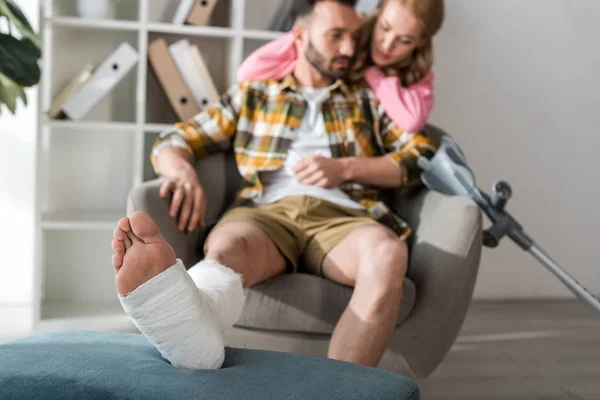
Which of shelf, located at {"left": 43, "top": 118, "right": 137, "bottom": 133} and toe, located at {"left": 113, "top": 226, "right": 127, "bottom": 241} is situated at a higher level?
toe, located at {"left": 113, "top": 226, "right": 127, "bottom": 241}

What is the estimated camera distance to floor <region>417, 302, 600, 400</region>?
217cm

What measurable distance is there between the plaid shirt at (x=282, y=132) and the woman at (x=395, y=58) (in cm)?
5

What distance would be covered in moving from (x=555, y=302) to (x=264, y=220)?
188cm

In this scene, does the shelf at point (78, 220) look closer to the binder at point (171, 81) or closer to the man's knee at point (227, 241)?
the binder at point (171, 81)

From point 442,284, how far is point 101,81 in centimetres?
139

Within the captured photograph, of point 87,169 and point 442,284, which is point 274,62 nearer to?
point 442,284

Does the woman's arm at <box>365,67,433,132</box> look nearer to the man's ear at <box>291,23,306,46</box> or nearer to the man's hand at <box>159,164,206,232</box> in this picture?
the man's ear at <box>291,23,306,46</box>

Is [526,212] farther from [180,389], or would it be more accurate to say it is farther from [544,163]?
[180,389]

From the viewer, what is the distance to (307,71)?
2.20 meters

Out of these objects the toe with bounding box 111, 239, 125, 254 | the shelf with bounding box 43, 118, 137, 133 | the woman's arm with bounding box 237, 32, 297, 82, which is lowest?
the shelf with bounding box 43, 118, 137, 133

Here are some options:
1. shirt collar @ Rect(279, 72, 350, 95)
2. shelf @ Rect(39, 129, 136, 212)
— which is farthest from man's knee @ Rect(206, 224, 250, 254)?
shelf @ Rect(39, 129, 136, 212)

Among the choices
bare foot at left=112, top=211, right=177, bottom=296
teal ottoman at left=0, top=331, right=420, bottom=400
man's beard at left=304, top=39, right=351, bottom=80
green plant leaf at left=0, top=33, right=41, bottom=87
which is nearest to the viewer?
teal ottoman at left=0, top=331, right=420, bottom=400

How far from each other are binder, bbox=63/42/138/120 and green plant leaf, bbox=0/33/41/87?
0.48 m

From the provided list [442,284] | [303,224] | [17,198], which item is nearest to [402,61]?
[303,224]
